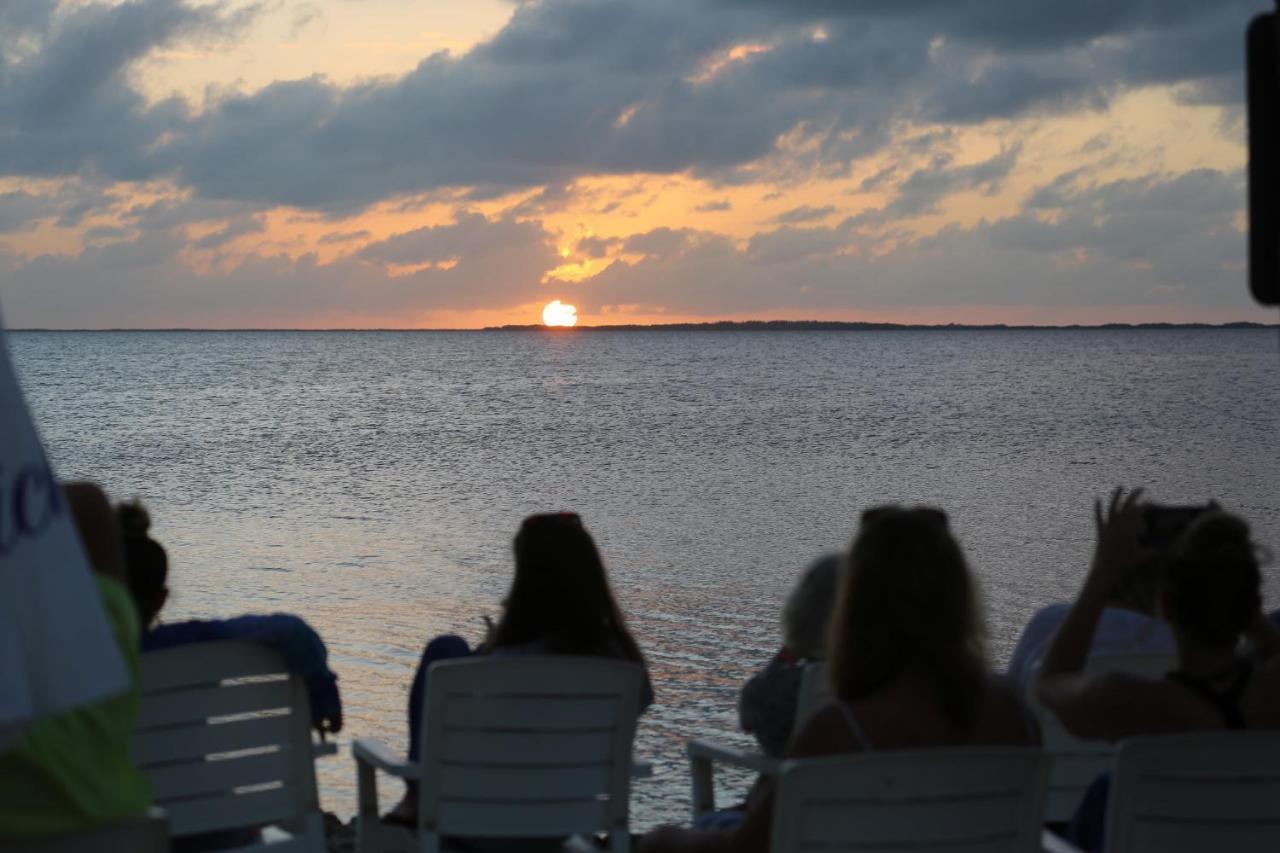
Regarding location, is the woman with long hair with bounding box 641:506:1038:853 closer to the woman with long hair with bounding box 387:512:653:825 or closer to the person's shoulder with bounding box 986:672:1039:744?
the person's shoulder with bounding box 986:672:1039:744

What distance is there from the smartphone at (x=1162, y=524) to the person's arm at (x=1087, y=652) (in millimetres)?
217

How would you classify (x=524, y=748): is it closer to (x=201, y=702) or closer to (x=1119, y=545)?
(x=201, y=702)

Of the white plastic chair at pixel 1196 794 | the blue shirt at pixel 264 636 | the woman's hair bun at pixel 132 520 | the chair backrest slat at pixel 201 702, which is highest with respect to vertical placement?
the woman's hair bun at pixel 132 520

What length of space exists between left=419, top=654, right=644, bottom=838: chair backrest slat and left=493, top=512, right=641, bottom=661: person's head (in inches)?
15.5

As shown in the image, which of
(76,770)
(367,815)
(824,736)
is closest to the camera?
(76,770)

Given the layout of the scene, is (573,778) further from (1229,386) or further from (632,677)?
(1229,386)

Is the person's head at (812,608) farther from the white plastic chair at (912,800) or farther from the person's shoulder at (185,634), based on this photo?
the person's shoulder at (185,634)

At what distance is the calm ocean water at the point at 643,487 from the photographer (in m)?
13.5

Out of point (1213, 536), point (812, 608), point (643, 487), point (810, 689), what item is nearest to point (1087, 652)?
point (1213, 536)

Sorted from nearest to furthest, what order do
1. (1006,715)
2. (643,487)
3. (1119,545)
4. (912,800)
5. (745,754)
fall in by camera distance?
(912,800) < (1006,715) < (1119,545) < (745,754) < (643,487)

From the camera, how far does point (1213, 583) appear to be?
300 cm

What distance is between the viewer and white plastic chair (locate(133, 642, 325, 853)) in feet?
11.8

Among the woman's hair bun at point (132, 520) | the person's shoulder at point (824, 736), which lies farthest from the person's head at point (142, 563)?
the person's shoulder at point (824, 736)

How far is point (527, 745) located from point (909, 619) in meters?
1.41
